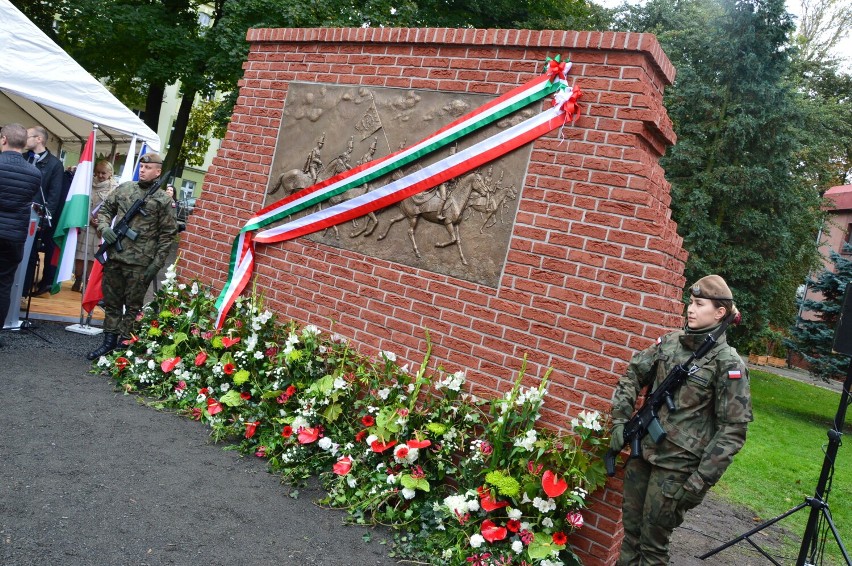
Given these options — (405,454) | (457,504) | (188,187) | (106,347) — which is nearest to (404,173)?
(405,454)

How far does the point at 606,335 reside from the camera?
15.0 feet

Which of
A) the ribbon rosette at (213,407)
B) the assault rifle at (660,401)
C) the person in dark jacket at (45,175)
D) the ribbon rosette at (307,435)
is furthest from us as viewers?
the person in dark jacket at (45,175)

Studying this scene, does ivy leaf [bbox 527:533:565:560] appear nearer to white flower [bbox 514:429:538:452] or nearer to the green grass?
white flower [bbox 514:429:538:452]

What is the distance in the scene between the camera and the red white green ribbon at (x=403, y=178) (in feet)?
16.5

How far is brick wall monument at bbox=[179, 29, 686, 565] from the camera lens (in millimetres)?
4523

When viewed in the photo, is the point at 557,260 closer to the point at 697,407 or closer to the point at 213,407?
the point at 697,407

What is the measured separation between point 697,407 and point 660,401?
0.65 ft

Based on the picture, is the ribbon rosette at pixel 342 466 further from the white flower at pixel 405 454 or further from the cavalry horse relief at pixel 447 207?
the cavalry horse relief at pixel 447 207

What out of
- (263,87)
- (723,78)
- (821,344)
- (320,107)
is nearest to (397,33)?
(320,107)

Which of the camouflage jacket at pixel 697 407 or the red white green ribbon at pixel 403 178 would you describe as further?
the red white green ribbon at pixel 403 178

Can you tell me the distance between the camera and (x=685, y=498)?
3803 mm

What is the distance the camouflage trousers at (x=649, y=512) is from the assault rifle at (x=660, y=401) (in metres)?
0.15

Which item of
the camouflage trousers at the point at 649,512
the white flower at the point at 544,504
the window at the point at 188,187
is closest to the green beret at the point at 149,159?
the white flower at the point at 544,504

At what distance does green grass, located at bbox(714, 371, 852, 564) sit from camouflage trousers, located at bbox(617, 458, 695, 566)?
1.98 meters
